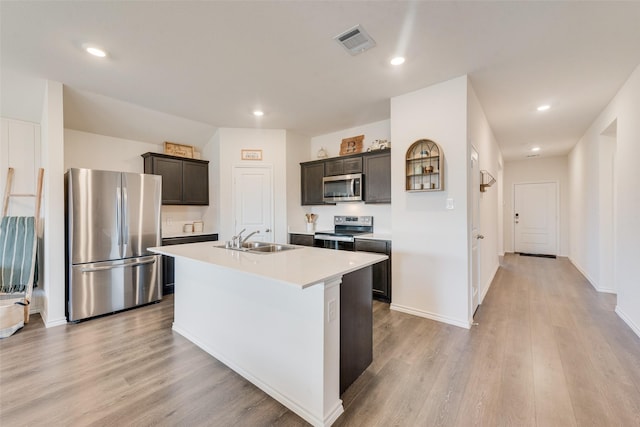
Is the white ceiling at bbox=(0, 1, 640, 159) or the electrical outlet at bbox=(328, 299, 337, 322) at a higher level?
the white ceiling at bbox=(0, 1, 640, 159)

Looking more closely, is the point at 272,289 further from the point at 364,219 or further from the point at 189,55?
the point at 364,219

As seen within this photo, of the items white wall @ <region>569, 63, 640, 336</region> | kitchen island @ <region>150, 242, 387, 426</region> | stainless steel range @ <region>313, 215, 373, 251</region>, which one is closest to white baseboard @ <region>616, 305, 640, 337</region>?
white wall @ <region>569, 63, 640, 336</region>

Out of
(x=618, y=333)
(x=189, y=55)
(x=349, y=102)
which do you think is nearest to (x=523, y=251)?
(x=618, y=333)

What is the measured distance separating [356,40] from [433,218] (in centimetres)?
198

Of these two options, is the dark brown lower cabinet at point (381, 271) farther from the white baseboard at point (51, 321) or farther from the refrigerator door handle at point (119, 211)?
the white baseboard at point (51, 321)

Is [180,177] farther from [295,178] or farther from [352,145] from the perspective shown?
[352,145]

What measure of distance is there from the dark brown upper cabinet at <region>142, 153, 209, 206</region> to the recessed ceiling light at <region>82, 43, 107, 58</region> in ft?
6.38

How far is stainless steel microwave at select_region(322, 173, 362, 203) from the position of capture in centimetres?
418

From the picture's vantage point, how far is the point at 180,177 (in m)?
4.50

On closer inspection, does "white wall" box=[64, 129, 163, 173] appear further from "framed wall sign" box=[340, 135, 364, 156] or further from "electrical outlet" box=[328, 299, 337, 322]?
"electrical outlet" box=[328, 299, 337, 322]

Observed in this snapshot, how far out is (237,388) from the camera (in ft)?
6.30

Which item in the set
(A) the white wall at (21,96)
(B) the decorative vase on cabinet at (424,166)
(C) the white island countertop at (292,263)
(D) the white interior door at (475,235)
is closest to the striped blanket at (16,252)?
(A) the white wall at (21,96)

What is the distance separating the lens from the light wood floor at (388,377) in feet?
5.41

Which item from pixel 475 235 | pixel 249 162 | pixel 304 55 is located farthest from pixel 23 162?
pixel 475 235
